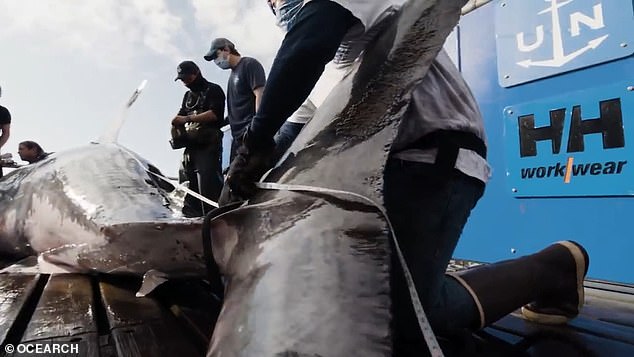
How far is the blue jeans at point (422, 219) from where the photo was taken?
1.41 meters

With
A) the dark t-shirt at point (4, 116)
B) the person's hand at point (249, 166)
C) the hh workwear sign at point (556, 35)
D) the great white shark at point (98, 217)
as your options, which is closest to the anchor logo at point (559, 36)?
the hh workwear sign at point (556, 35)

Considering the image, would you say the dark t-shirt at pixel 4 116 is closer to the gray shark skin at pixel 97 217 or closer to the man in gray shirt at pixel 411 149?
the gray shark skin at pixel 97 217

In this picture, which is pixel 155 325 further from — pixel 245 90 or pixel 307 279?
pixel 245 90

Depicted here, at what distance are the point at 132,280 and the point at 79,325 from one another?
0.68 meters

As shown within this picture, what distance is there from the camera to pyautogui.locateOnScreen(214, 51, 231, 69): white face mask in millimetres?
4361

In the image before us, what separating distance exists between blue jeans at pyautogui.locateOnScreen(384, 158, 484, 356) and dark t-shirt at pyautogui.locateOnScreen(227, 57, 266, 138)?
9.25 feet

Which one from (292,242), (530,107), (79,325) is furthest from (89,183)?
(530,107)

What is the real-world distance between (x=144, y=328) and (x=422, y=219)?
1.06m

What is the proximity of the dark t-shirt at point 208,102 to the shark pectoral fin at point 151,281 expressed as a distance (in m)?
2.74

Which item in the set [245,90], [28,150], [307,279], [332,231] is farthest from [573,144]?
[28,150]

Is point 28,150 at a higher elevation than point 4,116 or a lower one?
lower

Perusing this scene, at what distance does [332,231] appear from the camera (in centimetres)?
122

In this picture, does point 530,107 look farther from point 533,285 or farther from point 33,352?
point 33,352

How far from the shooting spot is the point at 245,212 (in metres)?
1.39
